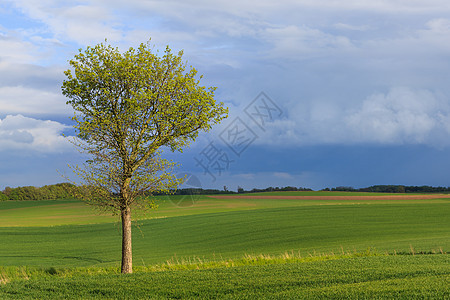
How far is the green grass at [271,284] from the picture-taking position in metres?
11.4

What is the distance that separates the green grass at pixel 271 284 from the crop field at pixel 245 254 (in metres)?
0.03

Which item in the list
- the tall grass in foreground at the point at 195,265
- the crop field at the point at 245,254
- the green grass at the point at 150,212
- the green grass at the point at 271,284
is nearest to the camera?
the green grass at the point at 271,284

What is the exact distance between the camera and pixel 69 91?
740 inches

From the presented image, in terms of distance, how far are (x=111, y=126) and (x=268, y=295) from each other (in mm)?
10577

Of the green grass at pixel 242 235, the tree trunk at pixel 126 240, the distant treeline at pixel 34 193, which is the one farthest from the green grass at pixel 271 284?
the distant treeline at pixel 34 193

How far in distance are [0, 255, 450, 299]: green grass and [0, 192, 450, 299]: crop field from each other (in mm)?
35

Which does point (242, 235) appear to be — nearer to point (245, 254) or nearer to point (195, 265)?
point (245, 254)

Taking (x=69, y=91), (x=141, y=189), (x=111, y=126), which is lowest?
(x=141, y=189)

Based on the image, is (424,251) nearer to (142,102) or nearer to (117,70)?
(142,102)

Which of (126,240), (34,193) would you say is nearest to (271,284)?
(126,240)

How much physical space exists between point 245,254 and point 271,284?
31.5 ft

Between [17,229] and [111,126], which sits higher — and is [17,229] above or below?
below

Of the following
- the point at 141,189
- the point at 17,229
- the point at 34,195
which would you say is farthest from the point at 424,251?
the point at 34,195

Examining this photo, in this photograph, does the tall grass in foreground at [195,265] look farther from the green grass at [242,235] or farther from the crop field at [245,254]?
the green grass at [242,235]
